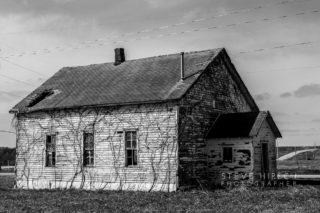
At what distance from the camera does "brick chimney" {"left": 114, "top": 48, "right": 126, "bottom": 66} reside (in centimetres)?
2686

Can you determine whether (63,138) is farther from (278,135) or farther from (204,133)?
(278,135)

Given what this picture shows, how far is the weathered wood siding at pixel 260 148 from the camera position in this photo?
70.0ft

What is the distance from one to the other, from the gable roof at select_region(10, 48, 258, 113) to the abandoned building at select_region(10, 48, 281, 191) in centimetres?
6

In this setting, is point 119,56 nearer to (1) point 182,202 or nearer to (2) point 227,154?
(2) point 227,154

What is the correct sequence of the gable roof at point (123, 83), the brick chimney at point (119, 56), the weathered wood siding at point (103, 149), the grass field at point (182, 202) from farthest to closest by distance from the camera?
1. the brick chimney at point (119, 56)
2. the gable roof at point (123, 83)
3. the weathered wood siding at point (103, 149)
4. the grass field at point (182, 202)

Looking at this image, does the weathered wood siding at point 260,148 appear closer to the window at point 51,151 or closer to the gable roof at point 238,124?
the gable roof at point 238,124

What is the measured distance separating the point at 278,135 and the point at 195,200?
8856 millimetres

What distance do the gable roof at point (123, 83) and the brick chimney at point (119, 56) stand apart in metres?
0.34

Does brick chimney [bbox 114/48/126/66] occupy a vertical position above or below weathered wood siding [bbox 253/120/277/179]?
above

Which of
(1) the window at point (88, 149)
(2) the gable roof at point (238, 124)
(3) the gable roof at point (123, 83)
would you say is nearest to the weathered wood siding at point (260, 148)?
(2) the gable roof at point (238, 124)

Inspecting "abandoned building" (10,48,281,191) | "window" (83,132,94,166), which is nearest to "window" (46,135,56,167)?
"abandoned building" (10,48,281,191)

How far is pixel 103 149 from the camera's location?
22.0 m

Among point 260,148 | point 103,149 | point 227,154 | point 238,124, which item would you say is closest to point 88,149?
point 103,149

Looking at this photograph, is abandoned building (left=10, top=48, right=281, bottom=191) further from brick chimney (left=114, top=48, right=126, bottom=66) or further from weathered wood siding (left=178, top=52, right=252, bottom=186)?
brick chimney (left=114, top=48, right=126, bottom=66)
